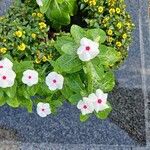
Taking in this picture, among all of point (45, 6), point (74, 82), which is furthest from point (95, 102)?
point (45, 6)

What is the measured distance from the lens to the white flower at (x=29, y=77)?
11.0 feet

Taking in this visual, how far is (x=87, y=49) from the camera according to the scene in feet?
10.2

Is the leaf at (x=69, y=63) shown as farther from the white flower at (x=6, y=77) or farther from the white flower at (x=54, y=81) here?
the white flower at (x=6, y=77)

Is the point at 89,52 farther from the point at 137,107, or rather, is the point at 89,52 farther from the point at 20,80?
the point at 137,107

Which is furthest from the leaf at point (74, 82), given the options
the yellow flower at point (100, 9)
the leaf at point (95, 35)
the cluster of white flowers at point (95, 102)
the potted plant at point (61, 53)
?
the yellow flower at point (100, 9)

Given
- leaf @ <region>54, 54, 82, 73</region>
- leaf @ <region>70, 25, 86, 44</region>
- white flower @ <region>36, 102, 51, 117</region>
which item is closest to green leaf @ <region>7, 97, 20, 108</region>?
white flower @ <region>36, 102, 51, 117</region>

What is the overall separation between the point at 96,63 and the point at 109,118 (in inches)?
32.7

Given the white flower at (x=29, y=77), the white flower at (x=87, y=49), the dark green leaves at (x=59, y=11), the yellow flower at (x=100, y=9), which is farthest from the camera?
the yellow flower at (x=100, y=9)

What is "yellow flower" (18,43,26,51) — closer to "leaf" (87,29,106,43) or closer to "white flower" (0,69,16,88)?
"white flower" (0,69,16,88)

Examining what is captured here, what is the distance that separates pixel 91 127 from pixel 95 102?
24.9 inches

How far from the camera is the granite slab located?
3.82 m

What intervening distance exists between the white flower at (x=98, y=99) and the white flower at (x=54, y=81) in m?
0.21

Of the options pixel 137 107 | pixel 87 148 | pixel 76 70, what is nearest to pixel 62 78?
pixel 76 70

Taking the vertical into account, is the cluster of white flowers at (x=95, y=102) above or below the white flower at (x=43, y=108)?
above
